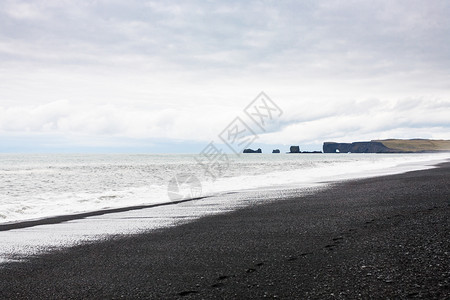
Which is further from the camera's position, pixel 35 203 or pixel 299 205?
pixel 35 203

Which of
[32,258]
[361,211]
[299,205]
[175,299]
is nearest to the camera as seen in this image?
[175,299]

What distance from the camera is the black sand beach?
3.98 meters

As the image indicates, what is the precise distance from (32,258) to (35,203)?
34.6 feet

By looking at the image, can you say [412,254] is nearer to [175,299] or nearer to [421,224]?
[421,224]

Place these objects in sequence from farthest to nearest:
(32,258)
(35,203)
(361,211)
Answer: (35,203) → (361,211) → (32,258)

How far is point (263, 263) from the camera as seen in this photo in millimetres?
5023

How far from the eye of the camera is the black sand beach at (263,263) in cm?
398

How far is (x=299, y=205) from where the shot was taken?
10711mm

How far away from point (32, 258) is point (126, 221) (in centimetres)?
371

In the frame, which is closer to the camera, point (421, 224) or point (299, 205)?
point (421, 224)

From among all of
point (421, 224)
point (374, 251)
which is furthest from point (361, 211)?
point (374, 251)

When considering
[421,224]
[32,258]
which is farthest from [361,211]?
[32,258]

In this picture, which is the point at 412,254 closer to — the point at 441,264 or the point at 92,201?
the point at 441,264

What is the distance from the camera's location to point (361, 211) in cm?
882
